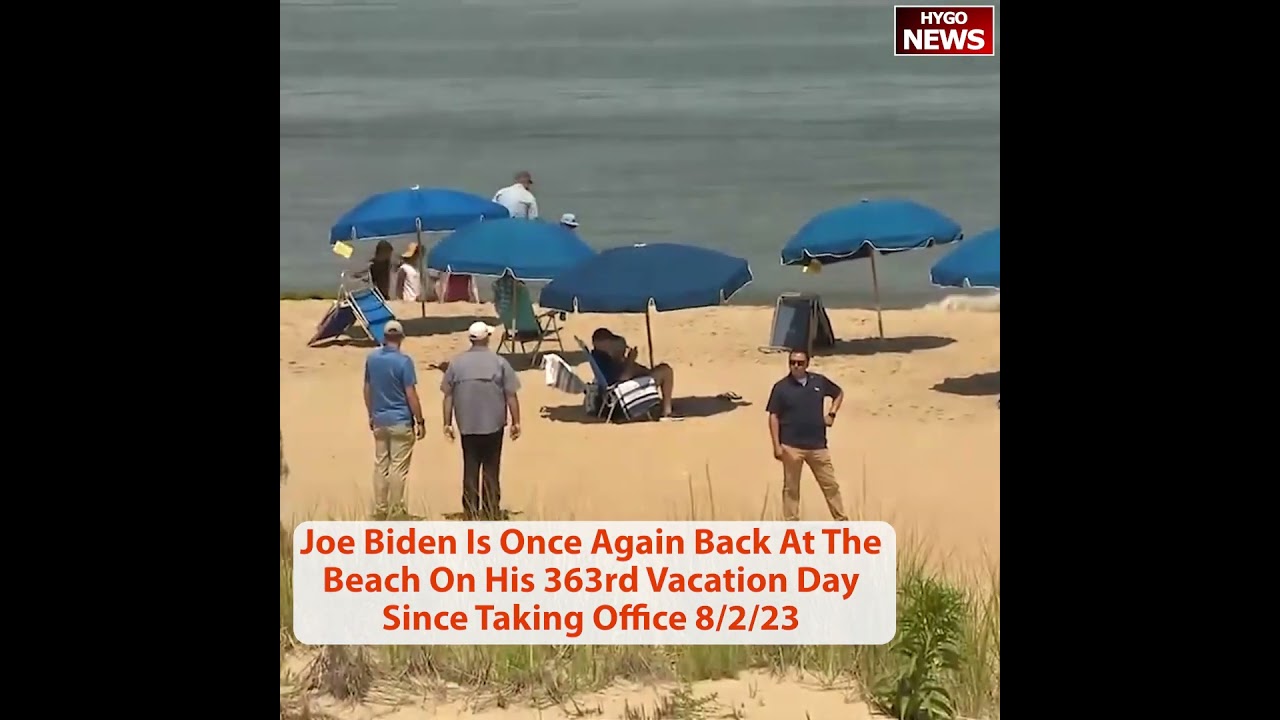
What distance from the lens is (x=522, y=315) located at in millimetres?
11766

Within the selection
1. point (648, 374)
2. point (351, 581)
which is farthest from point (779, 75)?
point (351, 581)

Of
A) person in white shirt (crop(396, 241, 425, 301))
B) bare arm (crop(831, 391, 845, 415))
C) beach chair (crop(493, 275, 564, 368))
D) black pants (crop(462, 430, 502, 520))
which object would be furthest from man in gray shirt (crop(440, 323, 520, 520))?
bare arm (crop(831, 391, 845, 415))

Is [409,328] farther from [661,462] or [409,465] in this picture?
[661,462]

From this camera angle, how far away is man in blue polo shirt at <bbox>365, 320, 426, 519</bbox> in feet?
36.1

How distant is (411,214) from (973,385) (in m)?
3.60

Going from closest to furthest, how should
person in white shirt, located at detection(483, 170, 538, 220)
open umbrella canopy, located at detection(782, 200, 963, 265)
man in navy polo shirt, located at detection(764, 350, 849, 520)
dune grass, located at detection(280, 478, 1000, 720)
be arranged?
dune grass, located at detection(280, 478, 1000, 720) → man in navy polo shirt, located at detection(764, 350, 849, 520) → open umbrella canopy, located at detection(782, 200, 963, 265) → person in white shirt, located at detection(483, 170, 538, 220)

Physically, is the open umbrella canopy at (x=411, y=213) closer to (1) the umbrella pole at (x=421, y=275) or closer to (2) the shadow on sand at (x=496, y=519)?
(1) the umbrella pole at (x=421, y=275)

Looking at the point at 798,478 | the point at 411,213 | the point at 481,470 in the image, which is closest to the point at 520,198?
the point at 411,213

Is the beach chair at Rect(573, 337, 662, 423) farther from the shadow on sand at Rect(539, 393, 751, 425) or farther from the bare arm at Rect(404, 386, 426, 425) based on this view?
the bare arm at Rect(404, 386, 426, 425)

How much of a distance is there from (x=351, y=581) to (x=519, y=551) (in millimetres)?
972

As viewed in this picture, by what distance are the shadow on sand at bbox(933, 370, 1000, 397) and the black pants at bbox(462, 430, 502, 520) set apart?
272 cm

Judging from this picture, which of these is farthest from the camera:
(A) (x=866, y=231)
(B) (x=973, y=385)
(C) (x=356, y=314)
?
(C) (x=356, y=314)

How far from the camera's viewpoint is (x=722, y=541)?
10492 mm

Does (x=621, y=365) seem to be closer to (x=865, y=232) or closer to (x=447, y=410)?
(x=447, y=410)
